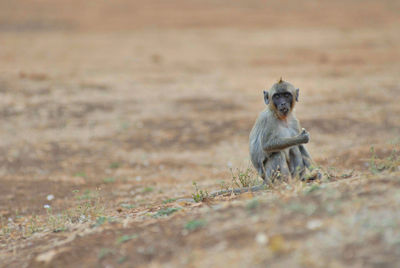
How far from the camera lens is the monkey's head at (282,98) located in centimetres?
737

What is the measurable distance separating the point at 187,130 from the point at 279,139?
7.27 metres

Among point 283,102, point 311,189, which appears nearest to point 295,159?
point 283,102

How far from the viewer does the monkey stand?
24.0 feet

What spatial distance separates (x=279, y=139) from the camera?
24.1 feet

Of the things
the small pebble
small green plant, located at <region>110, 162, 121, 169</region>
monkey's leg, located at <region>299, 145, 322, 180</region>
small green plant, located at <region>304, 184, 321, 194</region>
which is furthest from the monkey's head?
small green plant, located at <region>110, 162, 121, 169</region>

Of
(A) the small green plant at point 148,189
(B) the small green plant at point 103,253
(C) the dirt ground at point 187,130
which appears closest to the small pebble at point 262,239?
(C) the dirt ground at point 187,130

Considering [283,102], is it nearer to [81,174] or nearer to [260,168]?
[260,168]

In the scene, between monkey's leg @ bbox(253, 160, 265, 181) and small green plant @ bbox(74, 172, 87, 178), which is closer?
monkey's leg @ bbox(253, 160, 265, 181)

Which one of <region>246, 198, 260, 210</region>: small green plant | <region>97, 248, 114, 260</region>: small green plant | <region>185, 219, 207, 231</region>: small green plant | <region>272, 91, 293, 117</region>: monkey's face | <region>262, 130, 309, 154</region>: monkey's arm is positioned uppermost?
<region>272, 91, 293, 117</region>: monkey's face

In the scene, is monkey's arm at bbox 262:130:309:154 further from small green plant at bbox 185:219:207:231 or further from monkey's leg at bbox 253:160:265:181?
small green plant at bbox 185:219:207:231

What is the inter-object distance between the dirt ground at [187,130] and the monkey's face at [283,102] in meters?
1.11

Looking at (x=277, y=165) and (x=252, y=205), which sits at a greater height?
(x=252, y=205)

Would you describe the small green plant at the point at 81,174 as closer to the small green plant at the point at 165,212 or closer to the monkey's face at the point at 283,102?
the monkey's face at the point at 283,102

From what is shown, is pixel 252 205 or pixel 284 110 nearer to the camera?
pixel 252 205
